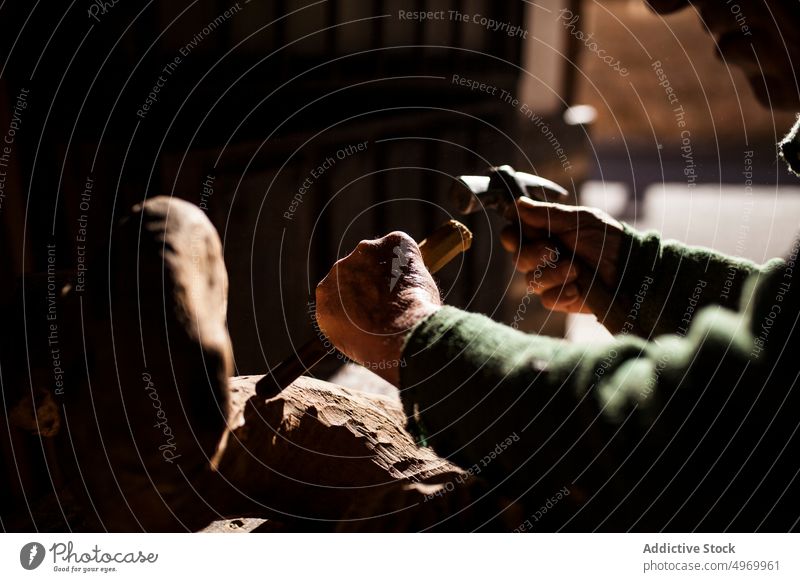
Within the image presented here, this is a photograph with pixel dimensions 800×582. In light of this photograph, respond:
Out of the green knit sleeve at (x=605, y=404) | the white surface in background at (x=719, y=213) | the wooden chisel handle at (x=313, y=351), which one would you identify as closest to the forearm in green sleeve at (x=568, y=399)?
the green knit sleeve at (x=605, y=404)

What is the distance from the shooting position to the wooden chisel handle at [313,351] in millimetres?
762

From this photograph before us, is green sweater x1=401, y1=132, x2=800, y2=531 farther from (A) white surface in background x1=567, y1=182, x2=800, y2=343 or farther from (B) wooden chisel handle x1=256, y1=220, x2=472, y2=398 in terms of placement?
(A) white surface in background x1=567, y1=182, x2=800, y2=343

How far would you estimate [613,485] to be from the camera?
0.68m

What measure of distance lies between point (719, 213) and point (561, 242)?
3.37 m

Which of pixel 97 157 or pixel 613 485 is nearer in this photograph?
pixel 613 485

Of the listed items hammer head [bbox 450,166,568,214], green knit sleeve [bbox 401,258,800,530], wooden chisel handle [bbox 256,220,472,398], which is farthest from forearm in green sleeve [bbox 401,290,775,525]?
hammer head [bbox 450,166,568,214]

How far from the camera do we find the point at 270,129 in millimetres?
1071

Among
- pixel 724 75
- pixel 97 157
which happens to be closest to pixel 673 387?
pixel 97 157

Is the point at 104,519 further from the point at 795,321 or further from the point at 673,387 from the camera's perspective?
the point at 795,321

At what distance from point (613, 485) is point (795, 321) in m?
0.23

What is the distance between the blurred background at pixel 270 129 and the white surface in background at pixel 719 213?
129 cm

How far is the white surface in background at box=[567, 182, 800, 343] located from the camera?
10.7ft

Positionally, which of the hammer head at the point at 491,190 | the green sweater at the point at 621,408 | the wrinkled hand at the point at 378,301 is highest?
the hammer head at the point at 491,190

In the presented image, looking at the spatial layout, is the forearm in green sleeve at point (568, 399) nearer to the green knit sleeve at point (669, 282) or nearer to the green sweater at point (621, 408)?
the green sweater at point (621, 408)
